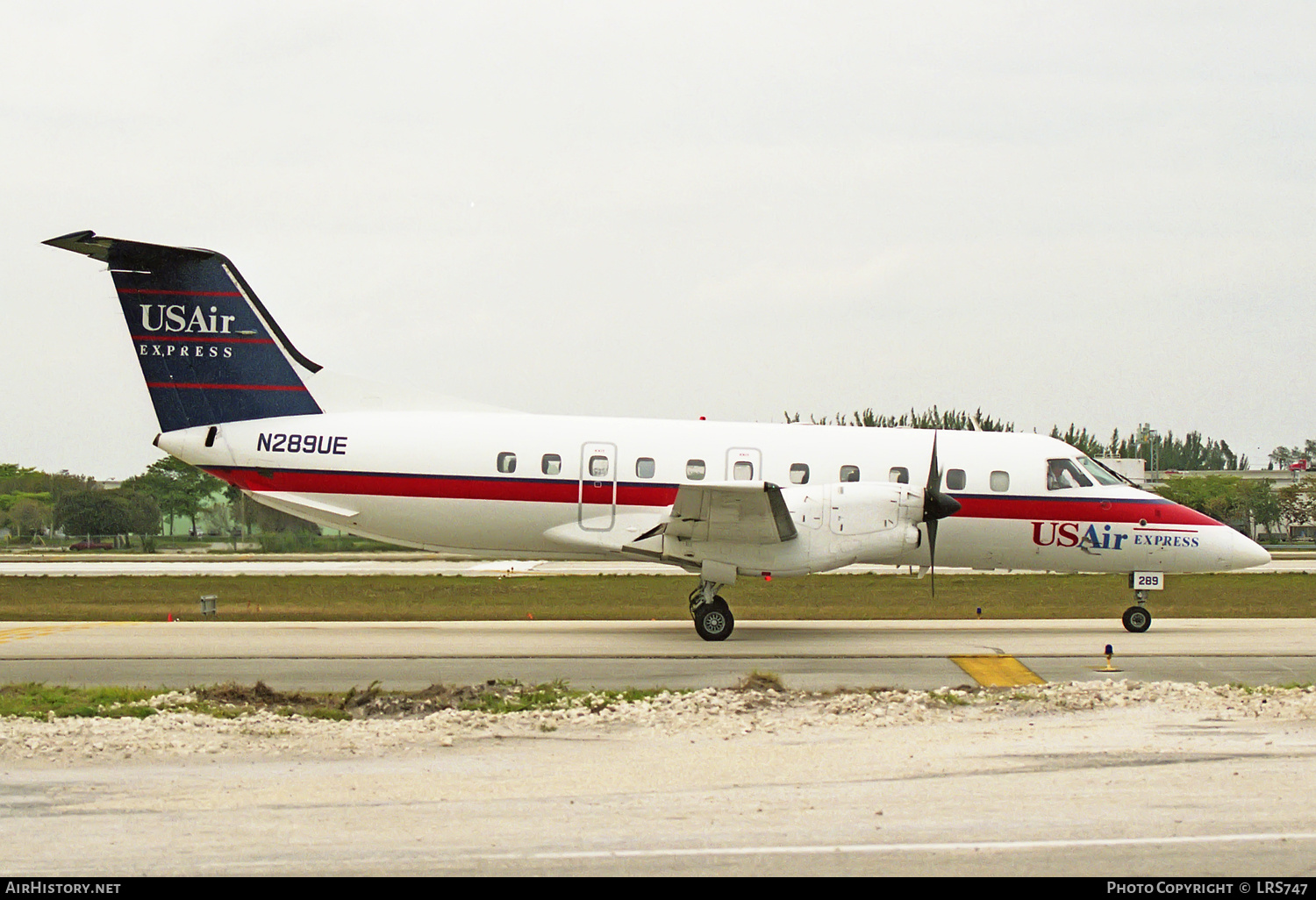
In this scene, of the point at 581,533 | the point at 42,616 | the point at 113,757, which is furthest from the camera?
the point at 42,616

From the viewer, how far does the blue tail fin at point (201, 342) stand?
1986 centimetres

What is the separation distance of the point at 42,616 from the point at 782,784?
20.5m

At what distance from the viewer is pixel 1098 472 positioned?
21.0m

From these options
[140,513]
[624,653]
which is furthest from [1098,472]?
[140,513]

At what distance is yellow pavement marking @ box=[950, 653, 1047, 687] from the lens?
13750 millimetres

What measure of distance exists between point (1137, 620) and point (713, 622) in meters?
7.48

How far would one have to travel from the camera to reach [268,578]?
4066cm

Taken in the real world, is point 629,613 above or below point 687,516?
below

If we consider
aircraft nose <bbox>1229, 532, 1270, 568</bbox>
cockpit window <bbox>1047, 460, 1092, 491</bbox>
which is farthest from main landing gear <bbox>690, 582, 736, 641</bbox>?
aircraft nose <bbox>1229, 532, 1270, 568</bbox>

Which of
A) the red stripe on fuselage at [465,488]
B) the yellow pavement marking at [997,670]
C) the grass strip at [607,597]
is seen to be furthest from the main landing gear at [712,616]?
the grass strip at [607,597]

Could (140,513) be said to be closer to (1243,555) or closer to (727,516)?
(727,516)

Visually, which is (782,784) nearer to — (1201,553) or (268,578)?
(1201,553)

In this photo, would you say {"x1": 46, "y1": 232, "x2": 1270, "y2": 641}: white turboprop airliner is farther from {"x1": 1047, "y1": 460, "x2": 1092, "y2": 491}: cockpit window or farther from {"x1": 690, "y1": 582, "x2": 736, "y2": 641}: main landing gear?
{"x1": 690, "y1": 582, "x2": 736, "y2": 641}: main landing gear
